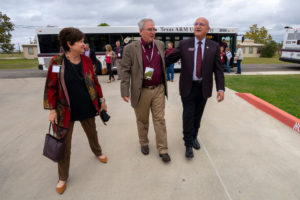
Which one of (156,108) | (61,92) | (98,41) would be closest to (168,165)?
(156,108)

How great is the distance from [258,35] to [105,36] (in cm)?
4078

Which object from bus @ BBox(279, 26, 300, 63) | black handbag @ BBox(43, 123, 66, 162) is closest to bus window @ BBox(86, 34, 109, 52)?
black handbag @ BBox(43, 123, 66, 162)

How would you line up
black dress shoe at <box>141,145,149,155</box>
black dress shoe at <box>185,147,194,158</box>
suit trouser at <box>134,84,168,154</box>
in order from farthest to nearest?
1. black dress shoe at <box>141,145,149,155</box>
2. black dress shoe at <box>185,147,194,158</box>
3. suit trouser at <box>134,84,168,154</box>

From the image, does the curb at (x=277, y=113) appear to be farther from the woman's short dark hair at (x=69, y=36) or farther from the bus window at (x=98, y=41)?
the bus window at (x=98, y=41)

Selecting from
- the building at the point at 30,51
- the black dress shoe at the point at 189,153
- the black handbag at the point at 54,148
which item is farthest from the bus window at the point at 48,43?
the building at the point at 30,51

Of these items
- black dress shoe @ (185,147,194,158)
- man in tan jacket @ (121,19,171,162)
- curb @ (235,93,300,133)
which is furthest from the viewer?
curb @ (235,93,300,133)

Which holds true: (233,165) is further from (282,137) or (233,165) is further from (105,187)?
(105,187)

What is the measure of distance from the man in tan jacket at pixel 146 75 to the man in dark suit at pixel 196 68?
0.79ft

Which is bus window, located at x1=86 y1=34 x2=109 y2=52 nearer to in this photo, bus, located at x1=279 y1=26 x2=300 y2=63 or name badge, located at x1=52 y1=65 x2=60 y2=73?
name badge, located at x1=52 y1=65 x2=60 y2=73

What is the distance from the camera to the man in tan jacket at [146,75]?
2682mm

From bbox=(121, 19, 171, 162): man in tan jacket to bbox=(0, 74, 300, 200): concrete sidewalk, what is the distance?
47cm

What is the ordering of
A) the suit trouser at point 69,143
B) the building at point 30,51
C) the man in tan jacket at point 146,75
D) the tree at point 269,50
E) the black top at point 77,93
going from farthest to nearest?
the building at point 30,51, the tree at point 269,50, the man in tan jacket at point 146,75, the suit trouser at point 69,143, the black top at point 77,93

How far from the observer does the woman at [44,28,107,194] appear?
2.17m

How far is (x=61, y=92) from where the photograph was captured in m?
2.25
